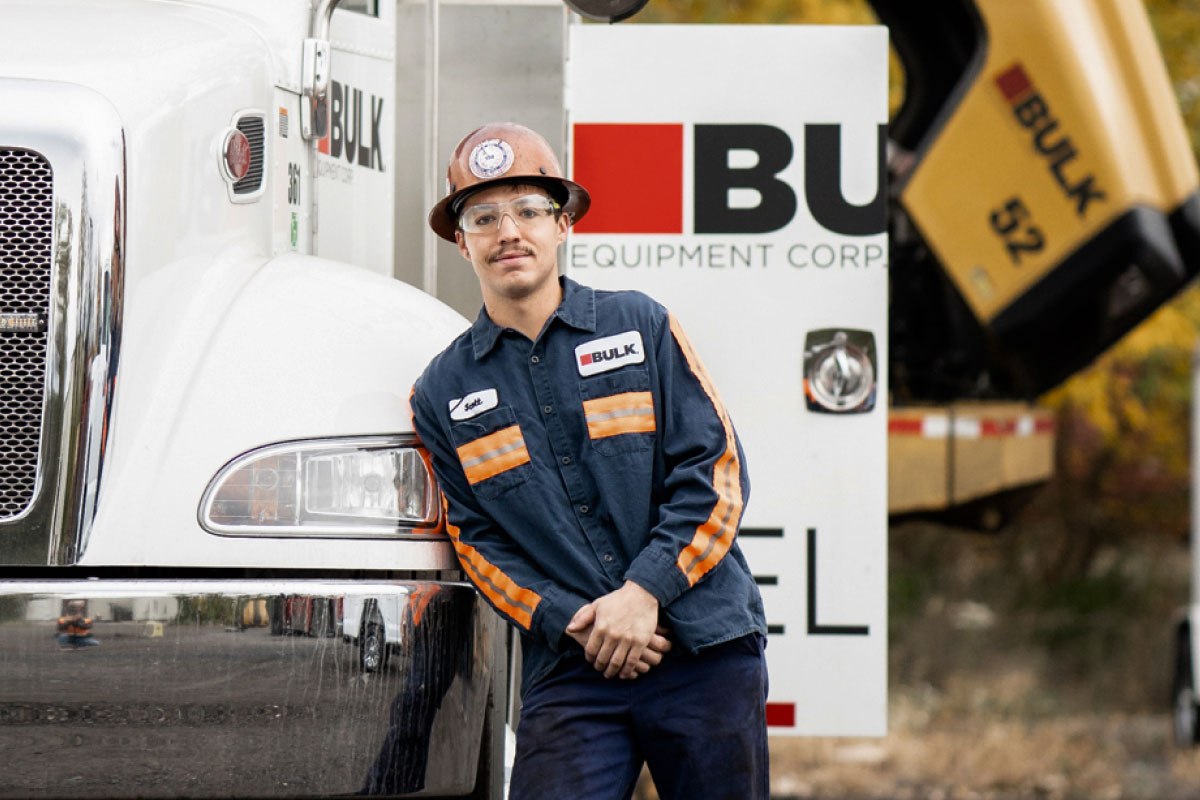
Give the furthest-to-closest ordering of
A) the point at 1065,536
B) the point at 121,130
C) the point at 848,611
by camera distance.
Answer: the point at 1065,536 < the point at 848,611 < the point at 121,130

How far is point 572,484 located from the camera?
8.26ft

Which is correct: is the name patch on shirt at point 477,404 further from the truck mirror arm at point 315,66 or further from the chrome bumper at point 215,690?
the truck mirror arm at point 315,66

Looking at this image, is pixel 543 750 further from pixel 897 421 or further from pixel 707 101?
pixel 897 421

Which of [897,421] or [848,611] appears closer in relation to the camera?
[848,611]

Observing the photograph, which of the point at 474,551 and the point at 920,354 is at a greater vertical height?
the point at 920,354

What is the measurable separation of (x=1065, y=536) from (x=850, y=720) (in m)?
6.97

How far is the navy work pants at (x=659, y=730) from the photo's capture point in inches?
96.9

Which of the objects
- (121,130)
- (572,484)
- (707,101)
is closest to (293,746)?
(572,484)

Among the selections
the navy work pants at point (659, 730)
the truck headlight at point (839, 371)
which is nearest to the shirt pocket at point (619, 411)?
the navy work pants at point (659, 730)

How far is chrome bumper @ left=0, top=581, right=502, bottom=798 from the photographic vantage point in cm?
245

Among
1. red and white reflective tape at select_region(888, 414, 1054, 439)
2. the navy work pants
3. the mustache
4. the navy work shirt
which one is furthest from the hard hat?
red and white reflective tape at select_region(888, 414, 1054, 439)

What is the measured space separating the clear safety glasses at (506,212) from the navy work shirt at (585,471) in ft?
0.51

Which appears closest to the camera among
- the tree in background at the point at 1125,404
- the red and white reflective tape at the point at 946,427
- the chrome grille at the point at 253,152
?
the chrome grille at the point at 253,152

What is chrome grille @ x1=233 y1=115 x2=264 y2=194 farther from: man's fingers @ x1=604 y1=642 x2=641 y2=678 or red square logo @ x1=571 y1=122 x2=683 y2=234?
man's fingers @ x1=604 y1=642 x2=641 y2=678
